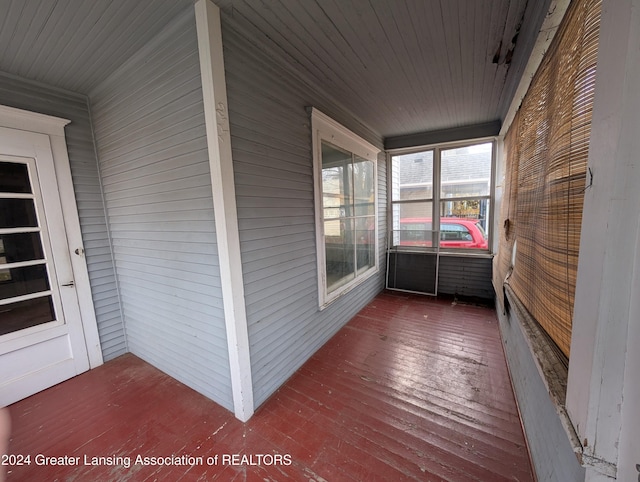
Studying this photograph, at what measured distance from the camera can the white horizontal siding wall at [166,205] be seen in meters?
1.64

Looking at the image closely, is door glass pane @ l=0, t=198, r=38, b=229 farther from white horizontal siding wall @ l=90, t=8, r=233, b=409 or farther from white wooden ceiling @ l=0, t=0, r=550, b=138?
white wooden ceiling @ l=0, t=0, r=550, b=138

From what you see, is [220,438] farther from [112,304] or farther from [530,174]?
[530,174]

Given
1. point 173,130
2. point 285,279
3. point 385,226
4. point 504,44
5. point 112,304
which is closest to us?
point 173,130

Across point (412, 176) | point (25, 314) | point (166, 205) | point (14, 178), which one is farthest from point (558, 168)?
point (25, 314)

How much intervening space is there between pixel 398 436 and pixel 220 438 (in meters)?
1.19

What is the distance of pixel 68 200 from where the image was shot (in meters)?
2.25

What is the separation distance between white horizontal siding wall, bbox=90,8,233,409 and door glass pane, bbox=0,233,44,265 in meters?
0.53

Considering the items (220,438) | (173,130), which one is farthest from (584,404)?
(173,130)

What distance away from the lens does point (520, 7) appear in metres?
1.55

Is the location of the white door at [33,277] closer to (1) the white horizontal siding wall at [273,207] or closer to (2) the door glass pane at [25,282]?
(2) the door glass pane at [25,282]

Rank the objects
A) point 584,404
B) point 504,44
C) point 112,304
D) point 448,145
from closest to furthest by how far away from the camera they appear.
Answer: point 584,404 → point 504,44 → point 112,304 → point 448,145

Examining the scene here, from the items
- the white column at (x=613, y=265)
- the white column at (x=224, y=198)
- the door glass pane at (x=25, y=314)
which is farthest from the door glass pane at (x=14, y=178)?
the white column at (x=613, y=265)

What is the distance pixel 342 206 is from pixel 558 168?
2077mm

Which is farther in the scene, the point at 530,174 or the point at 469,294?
the point at 469,294
